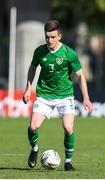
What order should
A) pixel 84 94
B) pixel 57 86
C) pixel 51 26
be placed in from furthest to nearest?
pixel 57 86 → pixel 84 94 → pixel 51 26

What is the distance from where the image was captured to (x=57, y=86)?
13.0 meters

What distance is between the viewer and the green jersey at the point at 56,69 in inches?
508

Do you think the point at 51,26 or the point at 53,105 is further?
the point at 53,105

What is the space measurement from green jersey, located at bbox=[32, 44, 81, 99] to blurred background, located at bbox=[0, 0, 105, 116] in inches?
726

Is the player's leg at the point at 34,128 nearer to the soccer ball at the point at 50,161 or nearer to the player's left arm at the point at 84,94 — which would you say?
the soccer ball at the point at 50,161

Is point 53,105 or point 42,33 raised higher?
point 53,105

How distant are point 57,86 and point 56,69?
28cm

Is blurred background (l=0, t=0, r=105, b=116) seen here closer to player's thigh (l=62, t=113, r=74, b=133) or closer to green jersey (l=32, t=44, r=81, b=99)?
green jersey (l=32, t=44, r=81, b=99)

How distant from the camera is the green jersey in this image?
12891 mm

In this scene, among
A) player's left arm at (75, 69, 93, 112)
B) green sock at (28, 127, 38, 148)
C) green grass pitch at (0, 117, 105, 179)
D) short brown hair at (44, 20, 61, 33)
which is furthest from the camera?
green sock at (28, 127, 38, 148)

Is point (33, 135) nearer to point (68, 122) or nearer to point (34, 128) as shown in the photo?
point (34, 128)

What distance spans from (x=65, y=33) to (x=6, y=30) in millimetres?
5340

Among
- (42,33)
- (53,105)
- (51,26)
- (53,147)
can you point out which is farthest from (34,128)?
(42,33)

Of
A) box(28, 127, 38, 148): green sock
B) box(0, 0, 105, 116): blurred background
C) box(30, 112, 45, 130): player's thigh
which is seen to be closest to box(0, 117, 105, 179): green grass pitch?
box(28, 127, 38, 148): green sock
